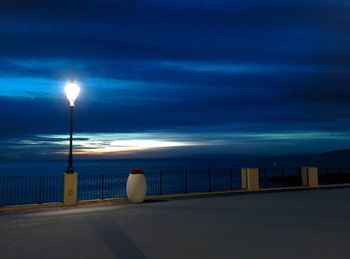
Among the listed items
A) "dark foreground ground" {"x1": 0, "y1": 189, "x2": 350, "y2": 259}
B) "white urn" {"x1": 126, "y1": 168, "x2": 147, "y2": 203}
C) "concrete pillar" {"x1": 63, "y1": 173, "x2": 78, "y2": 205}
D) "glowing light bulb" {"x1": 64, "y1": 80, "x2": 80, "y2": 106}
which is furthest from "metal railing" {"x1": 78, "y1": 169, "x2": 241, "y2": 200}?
"dark foreground ground" {"x1": 0, "y1": 189, "x2": 350, "y2": 259}

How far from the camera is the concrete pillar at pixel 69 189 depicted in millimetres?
13828

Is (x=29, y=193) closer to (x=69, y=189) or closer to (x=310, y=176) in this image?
(x=310, y=176)

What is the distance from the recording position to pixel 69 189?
45.9ft

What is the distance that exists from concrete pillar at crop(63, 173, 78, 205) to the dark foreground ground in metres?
1.07

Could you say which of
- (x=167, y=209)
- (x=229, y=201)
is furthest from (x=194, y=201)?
(x=167, y=209)

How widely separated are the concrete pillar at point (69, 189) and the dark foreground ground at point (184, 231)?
1.07 m

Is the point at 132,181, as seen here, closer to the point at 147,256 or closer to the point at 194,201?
the point at 194,201

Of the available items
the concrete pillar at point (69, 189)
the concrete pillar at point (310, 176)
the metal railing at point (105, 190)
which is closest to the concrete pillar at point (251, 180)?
the concrete pillar at point (310, 176)

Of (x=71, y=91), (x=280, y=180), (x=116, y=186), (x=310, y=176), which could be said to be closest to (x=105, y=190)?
(x=116, y=186)

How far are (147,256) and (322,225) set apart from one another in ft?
17.7

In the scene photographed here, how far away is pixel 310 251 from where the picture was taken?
290 inches

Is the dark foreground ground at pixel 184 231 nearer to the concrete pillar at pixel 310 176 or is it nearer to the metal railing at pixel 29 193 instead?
the metal railing at pixel 29 193

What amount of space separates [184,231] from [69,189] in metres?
6.21

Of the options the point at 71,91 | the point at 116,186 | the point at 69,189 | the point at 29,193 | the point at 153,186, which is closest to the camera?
the point at 69,189
